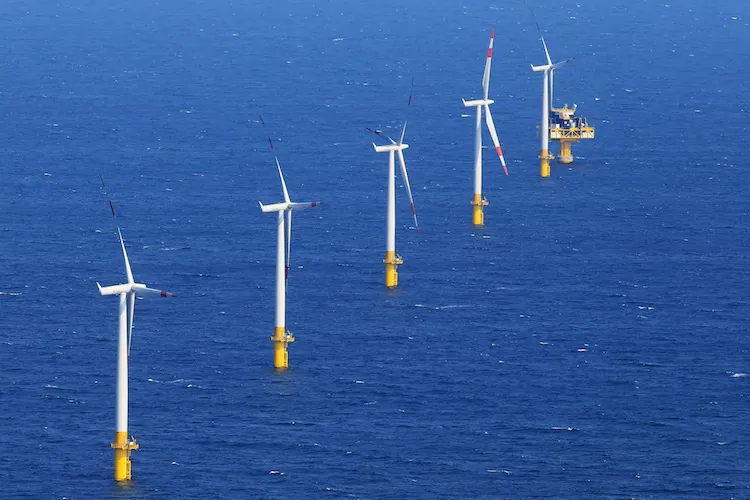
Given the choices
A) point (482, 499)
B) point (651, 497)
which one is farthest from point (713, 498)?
point (482, 499)

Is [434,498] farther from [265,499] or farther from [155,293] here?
[155,293]

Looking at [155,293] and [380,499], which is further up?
[155,293]

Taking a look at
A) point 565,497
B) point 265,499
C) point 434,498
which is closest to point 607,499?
point 565,497

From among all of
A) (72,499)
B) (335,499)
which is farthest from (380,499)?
(72,499)

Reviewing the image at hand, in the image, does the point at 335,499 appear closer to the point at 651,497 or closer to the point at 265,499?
the point at 265,499

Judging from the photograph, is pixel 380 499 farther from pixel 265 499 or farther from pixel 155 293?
pixel 155 293

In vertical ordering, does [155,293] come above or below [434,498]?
above
